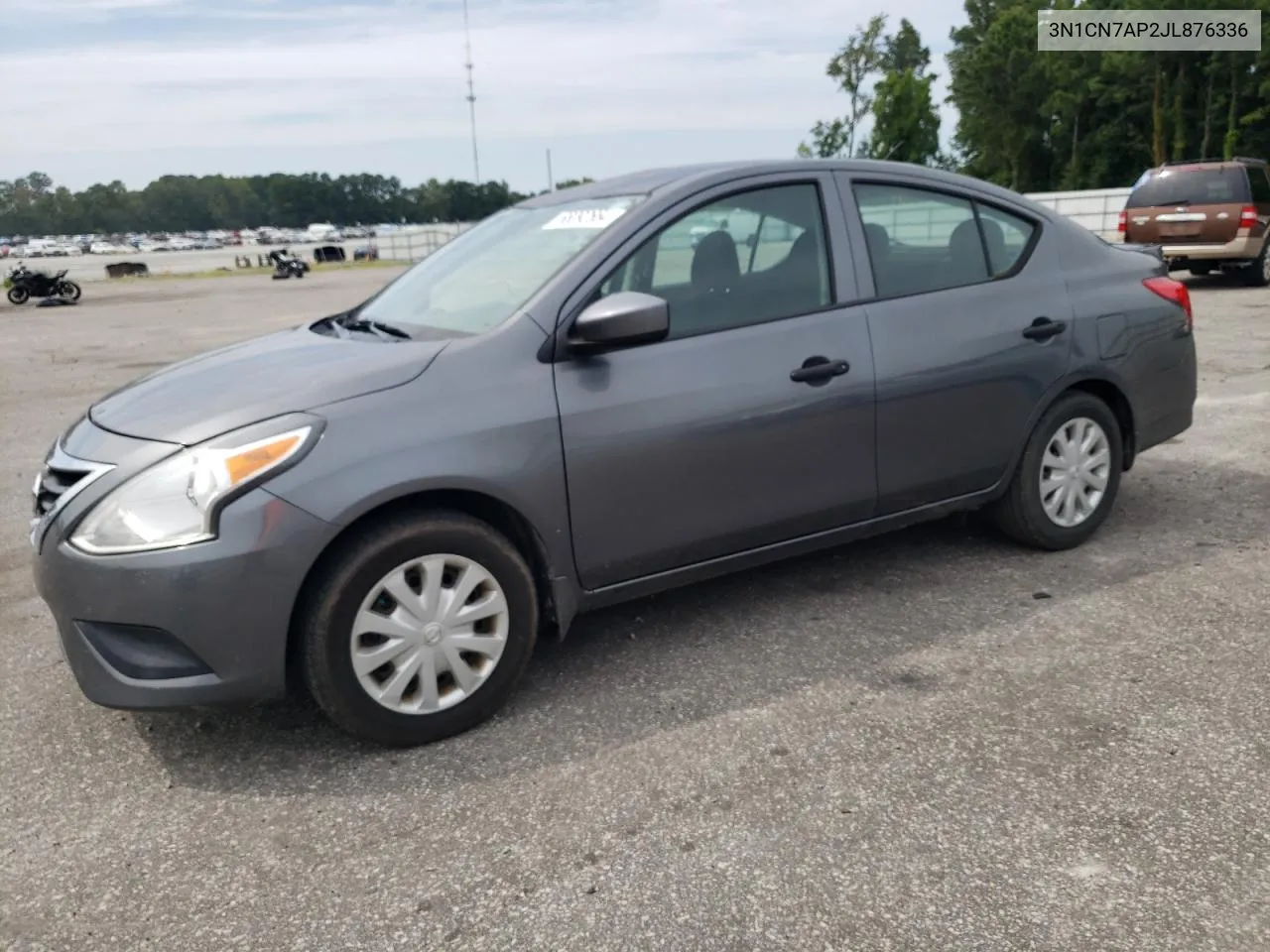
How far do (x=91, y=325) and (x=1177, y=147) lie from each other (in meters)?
45.6

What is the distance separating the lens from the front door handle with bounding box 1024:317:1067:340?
4.32 m

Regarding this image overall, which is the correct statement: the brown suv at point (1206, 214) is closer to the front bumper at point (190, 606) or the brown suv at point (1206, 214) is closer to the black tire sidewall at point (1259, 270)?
the black tire sidewall at point (1259, 270)

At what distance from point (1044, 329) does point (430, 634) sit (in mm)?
2718

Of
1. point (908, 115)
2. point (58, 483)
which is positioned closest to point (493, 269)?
point (58, 483)

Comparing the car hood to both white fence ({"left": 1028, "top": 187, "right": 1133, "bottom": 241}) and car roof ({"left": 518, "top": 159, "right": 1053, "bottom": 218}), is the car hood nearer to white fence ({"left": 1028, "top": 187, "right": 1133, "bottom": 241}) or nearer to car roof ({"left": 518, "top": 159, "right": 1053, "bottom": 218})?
car roof ({"left": 518, "top": 159, "right": 1053, "bottom": 218})

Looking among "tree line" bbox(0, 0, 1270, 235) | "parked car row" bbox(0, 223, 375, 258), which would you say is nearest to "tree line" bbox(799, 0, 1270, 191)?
"tree line" bbox(0, 0, 1270, 235)

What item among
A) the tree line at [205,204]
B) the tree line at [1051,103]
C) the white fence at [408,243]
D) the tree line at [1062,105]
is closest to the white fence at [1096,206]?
the tree line at [1051,103]

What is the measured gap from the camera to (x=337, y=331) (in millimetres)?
3994

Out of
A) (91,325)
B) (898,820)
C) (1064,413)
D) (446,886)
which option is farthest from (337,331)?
(91,325)

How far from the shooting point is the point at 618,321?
3289 millimetres

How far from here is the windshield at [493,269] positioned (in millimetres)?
3625

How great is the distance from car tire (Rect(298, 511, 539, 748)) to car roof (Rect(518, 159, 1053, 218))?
145cm

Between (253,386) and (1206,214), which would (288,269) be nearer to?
(1206,214)

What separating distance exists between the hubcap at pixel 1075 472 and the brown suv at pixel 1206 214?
11.4 meters
